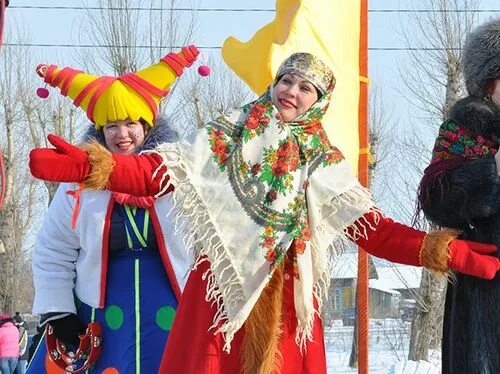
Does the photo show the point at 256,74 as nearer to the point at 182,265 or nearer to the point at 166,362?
the point at 182,265

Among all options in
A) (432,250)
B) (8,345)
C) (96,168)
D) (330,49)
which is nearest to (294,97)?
(432,250)

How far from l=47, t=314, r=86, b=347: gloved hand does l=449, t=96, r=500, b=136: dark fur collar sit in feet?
5.94

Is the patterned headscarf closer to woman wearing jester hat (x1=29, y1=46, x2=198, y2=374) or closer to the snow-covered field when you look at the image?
woman wearing jester hat (x1=29, y1=46, x2=198, y2=374)

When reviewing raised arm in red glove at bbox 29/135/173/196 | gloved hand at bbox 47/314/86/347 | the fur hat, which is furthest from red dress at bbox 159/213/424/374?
gloved hand at bbox 47/314/86/347

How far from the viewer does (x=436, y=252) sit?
10.4ft

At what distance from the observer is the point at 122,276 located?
13.7 feet

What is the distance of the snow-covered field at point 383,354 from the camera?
11.5m

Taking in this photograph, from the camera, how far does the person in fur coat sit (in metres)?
3.30

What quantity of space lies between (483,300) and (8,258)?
25.5m

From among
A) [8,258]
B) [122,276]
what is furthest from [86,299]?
[8,258]

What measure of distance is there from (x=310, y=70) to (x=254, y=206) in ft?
1.72

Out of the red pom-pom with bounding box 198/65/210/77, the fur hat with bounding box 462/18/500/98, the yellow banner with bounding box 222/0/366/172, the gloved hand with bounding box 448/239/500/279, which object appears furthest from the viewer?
the yellow banner with bounding box 222/0/366/172

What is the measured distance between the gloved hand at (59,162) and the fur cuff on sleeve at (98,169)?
0.02m

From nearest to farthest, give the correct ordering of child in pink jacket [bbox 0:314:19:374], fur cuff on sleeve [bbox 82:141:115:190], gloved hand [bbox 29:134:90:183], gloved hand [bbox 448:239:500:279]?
1. gloved hand [bbox 29:134:90:183]
2. fur cuff on sleeve [bbox 82:141:115:190]
3. gloved hand [bbox 448:239:500:279]
4. child in pink jacket [bbox 0:314:19:374]
